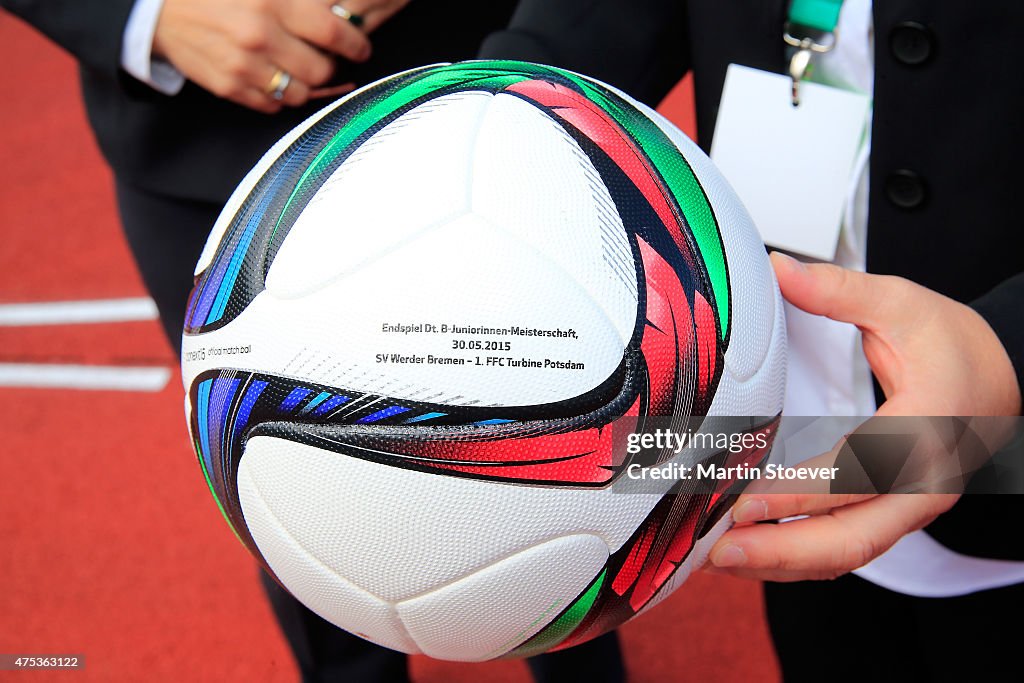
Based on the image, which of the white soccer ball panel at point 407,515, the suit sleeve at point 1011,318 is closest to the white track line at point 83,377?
the white soccer ball panel at point 407,515

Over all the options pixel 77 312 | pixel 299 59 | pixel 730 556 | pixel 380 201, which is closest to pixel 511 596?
pixel 730 556

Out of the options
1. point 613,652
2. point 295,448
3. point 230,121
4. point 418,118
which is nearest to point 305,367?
point 295,448

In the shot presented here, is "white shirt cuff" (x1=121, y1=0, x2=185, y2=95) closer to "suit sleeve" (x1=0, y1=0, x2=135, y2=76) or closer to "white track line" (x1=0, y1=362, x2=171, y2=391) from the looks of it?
"suit sleeve" (x1=0, y1=0, x2=135, y2=76)

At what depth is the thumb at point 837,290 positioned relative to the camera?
90cm

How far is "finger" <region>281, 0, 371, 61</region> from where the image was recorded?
1231 millimetres

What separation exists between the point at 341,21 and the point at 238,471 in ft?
2.21

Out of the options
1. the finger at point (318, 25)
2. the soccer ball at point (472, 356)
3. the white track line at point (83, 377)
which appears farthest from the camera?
the white track line at point (83, 377)

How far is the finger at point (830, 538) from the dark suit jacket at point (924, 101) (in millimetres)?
187

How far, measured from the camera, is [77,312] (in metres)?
3.38

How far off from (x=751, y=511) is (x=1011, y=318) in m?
0.32

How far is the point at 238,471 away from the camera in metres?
0.82

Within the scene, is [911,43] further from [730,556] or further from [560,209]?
[730,556]

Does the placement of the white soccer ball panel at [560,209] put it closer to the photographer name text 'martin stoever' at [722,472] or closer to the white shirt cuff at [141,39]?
the photographer name text 'martin stoever' at [722,472]

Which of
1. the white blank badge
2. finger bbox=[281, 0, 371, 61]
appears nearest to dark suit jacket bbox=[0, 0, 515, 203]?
finger bbox=[281, 0, 371, 61]
